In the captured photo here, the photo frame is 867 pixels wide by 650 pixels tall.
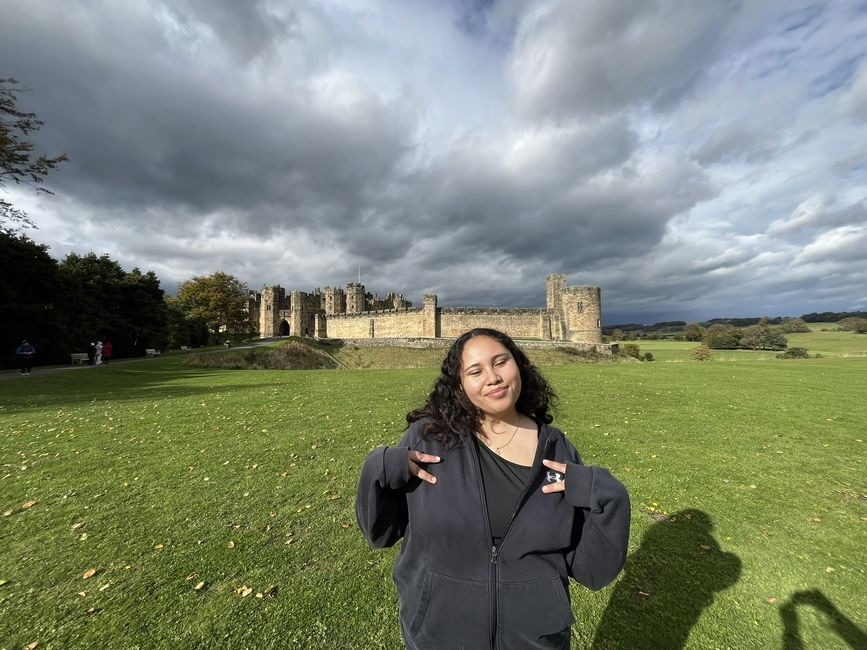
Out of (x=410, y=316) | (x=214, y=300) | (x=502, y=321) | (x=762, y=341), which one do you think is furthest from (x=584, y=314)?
(x=214, y=300)

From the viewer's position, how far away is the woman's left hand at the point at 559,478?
192cm

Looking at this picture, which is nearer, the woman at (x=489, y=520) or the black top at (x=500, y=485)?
the woman at (x=489, y=520)

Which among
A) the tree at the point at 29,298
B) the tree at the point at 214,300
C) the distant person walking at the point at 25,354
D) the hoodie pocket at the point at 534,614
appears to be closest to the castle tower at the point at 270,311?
the tree at the point at 214,300

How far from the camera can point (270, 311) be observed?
222 feet

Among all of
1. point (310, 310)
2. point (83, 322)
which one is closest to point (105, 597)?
point (83, 322)

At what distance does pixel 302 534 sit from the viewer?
453cm

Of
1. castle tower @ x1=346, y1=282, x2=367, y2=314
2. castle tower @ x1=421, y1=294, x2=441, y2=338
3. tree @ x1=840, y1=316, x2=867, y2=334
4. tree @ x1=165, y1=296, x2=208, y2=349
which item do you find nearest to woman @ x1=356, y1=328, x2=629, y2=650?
tree @ x1=165, y1=296, x2=208, y2=349

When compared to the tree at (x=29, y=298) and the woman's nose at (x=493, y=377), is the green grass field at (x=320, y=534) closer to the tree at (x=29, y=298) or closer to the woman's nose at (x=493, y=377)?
the woman's nose at (x=493, y=377)

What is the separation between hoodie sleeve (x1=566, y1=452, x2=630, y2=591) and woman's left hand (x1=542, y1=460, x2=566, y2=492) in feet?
0.18

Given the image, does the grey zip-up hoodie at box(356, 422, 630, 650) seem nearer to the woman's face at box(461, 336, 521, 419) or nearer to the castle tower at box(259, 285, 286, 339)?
the woman's face at box(461, 336, 521, 419)

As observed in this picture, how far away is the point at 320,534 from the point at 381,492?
3.17 metres

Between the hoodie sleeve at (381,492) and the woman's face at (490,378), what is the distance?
494 millimetres

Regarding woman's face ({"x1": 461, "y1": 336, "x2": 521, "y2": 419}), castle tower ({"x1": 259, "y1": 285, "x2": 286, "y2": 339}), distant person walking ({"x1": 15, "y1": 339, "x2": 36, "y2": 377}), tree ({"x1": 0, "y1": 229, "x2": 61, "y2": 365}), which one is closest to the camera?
woman's face ({"x1": 461, "y1": 336, "x2": 521, "y2": 419})

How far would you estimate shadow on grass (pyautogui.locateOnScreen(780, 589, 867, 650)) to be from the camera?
3.08m
